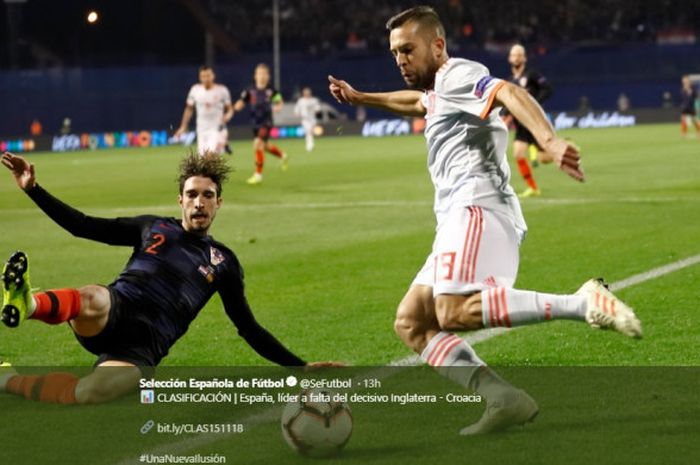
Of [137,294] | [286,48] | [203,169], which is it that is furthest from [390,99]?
[286,48]

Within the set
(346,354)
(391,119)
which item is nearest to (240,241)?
(346,354)

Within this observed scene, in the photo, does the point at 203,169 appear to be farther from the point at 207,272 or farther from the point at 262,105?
the point at 262,105

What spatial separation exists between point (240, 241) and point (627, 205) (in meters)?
5.53

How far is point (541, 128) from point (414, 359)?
2.43 meters

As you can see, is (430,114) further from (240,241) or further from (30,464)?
(240,241)

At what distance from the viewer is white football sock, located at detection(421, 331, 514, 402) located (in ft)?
18.6

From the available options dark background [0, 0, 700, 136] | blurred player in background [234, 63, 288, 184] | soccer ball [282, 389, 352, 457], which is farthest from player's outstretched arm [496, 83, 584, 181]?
dark background [0, 0, 700, 136]

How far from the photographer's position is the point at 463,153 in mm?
6016

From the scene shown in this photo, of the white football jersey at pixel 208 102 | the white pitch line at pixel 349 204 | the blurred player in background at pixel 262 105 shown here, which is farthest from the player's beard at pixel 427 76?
the white football jersey at pixel 208 102

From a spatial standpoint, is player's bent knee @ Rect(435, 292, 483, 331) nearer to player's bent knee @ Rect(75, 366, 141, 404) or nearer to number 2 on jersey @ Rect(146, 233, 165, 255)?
player's bent knee @ Rect(75, 366, 141, 404)

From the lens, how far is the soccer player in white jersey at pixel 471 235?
5.46 meters

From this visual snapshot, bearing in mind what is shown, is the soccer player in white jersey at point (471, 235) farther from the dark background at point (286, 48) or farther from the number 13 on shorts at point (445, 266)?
the dark background at point (286, 48)

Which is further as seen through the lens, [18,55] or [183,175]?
[18,55]

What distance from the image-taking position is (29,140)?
43312 mm
